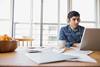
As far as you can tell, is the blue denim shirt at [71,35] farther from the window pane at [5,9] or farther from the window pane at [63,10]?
the window pane at [5,9]

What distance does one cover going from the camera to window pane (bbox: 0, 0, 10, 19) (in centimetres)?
508

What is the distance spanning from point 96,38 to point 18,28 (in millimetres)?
3934

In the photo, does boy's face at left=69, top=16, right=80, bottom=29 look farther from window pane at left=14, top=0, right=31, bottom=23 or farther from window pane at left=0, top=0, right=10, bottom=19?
window pane at left=0, top=0, right=10, bottom=19

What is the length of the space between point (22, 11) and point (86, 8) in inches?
74.1

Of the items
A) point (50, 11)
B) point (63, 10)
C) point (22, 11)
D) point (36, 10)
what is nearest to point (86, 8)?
point (63, 10)

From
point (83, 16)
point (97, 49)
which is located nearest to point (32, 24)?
point (83, 16)

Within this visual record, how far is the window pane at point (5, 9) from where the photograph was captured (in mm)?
5078

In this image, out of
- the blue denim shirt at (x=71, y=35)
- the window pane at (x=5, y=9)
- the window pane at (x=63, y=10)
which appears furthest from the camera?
the window pane at (x=63, y=10)

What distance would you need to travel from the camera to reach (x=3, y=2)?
5.07 meters

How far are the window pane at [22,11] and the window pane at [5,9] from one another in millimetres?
222

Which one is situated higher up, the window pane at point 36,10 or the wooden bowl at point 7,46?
the window pane at point 36,10

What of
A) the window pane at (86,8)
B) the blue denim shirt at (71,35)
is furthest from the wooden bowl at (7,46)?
the window pane at (86,8)

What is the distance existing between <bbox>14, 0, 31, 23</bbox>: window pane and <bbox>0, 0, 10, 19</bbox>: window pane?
0.73ft

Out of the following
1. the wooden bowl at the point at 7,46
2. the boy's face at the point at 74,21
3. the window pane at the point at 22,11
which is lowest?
the wooden bowl at the point at 7,46
